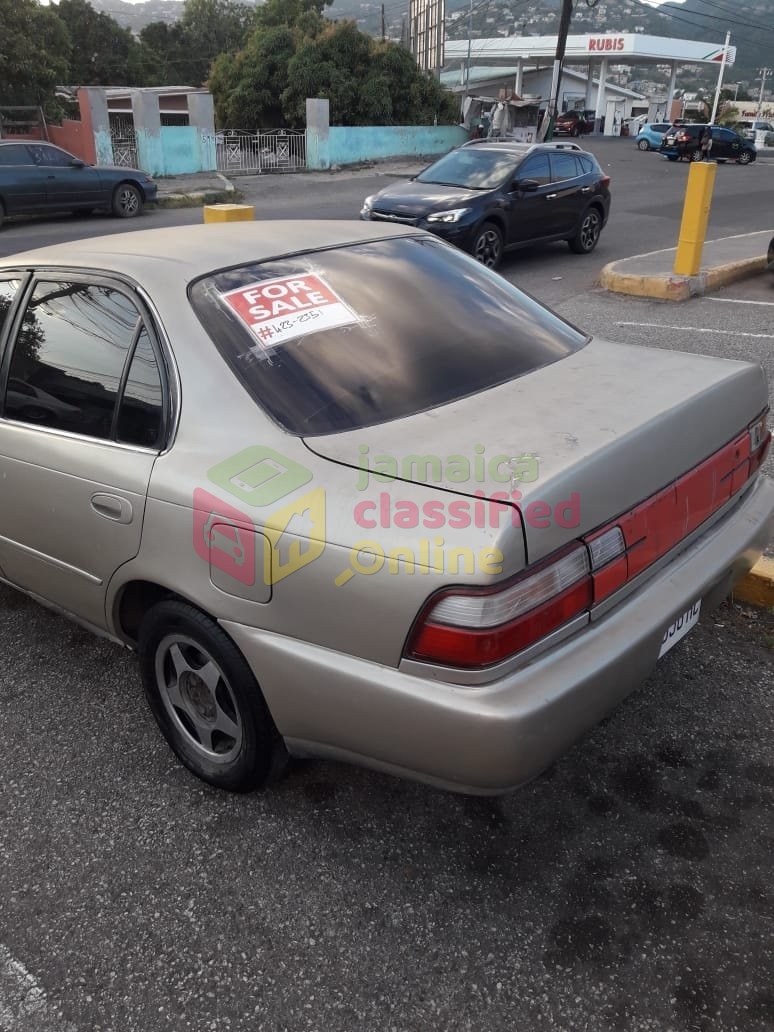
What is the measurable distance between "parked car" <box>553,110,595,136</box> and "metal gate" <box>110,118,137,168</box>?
28558 millimetres

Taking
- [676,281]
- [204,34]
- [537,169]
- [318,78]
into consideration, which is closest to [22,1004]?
[676,281]

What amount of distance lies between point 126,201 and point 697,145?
82.7ft

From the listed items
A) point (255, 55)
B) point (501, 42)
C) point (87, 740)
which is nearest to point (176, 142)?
point (255, 55)

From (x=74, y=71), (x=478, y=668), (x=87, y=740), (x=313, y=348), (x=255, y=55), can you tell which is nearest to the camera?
(x=478, y=668)

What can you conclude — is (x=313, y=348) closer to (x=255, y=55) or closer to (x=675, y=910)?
(x=675, y=910)

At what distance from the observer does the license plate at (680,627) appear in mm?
2309

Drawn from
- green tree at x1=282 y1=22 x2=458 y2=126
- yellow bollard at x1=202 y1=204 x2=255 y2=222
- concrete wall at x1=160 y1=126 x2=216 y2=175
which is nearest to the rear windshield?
yellow bollard at x1=202 y1=204 x2=255 y2=222

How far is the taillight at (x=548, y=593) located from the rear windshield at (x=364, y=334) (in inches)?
26.0

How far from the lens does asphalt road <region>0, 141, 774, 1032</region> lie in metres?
2.02

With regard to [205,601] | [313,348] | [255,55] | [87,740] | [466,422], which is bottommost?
[87,740]

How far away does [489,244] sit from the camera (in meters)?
11.2

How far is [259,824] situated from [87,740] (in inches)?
31.0

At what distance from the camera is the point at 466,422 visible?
2.37 meters

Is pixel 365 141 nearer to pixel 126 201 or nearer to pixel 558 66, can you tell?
pixel 558 66
